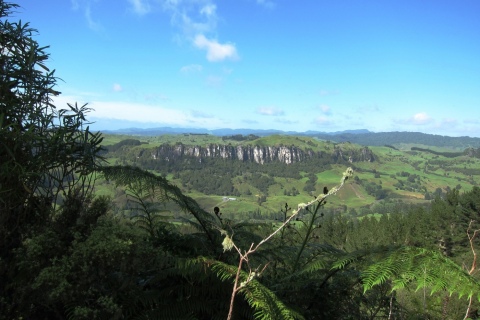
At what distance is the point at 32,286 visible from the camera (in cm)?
242

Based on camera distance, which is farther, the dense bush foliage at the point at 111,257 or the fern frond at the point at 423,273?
the dense bush foliage at the point at 111,257

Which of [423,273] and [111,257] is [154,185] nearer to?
[111,257]

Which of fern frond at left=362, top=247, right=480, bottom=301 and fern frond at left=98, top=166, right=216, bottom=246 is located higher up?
fern frond at left=98, top=166, right=216, bottom=246

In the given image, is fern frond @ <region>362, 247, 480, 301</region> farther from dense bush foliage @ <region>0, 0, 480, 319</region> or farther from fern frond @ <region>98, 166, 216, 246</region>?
fern frond @ <region>98, 166, 216, 246</region>

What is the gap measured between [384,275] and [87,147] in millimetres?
2977

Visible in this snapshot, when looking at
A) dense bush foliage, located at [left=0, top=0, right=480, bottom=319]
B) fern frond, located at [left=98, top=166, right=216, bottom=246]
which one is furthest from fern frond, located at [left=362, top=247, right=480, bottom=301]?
fern frond, located at [left=98, top=166, right=216, bottom=246]

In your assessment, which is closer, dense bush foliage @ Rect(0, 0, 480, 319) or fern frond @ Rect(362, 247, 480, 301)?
fern frond @ Rect(362, 247, 480, 301)

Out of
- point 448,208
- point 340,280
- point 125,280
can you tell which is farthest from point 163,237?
point 448,208

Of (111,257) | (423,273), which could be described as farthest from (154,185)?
(423,273)

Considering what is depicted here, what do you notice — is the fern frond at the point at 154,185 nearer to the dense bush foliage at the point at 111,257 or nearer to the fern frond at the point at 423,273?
the dense bush foliage at the point at 111,257

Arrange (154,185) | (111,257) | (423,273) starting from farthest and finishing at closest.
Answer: (154,185)
(111,257)
(423,273)

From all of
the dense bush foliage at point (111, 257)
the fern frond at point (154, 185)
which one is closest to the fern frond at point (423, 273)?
the dense bush foliage at point (111, 257)

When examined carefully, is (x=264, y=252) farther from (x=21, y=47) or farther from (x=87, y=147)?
(x=21, y=47)

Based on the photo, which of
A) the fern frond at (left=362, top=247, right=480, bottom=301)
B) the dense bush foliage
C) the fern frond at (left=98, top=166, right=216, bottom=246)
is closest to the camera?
the fern frond at (left=362, top=247, right=480, bottom=301)
